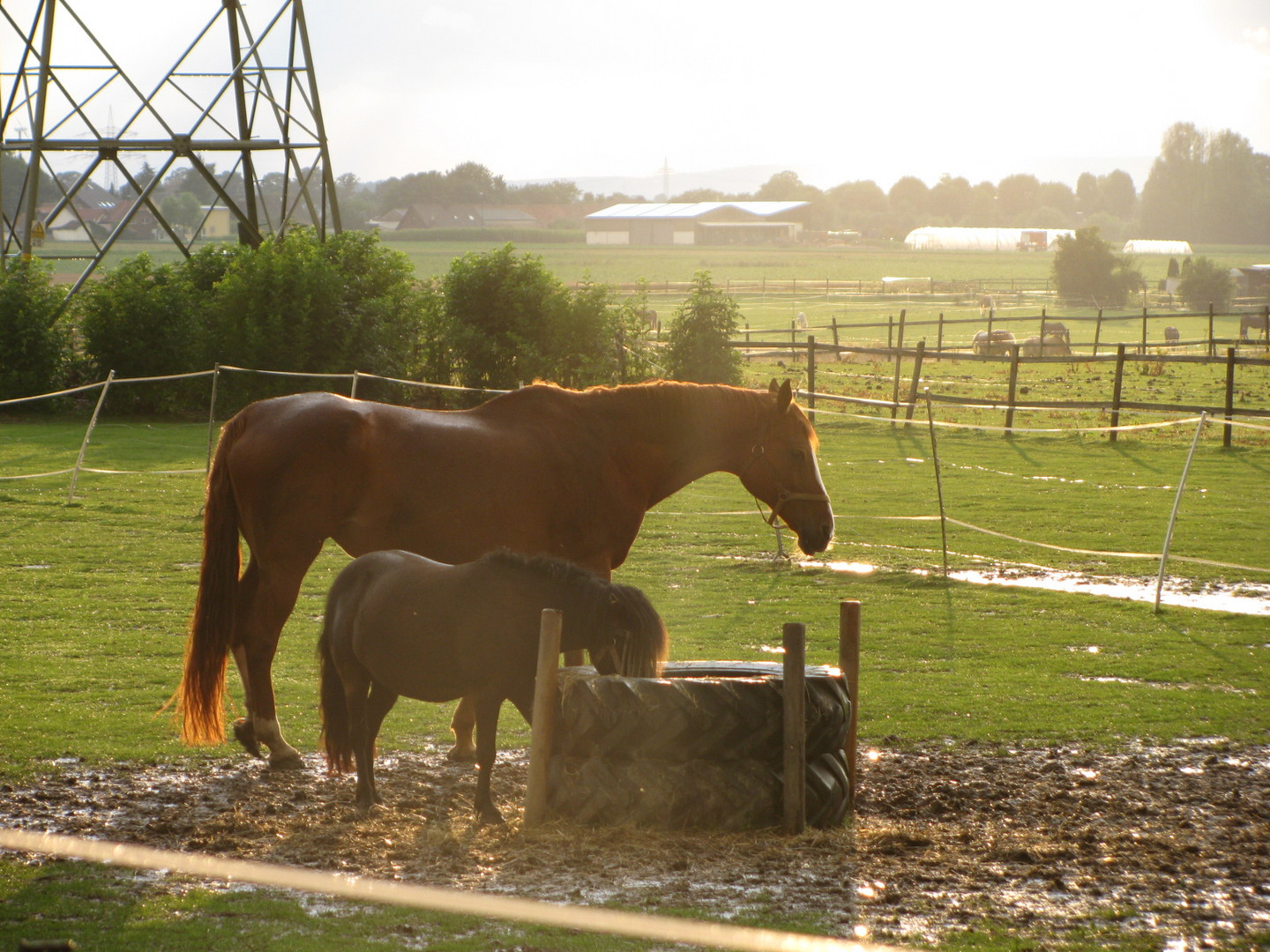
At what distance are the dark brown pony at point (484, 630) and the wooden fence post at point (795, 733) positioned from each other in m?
0.52

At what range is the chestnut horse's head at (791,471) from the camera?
20.1 ft

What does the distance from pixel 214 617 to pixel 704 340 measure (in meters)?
19.7

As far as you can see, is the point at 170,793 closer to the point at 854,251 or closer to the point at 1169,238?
the point at 854,251

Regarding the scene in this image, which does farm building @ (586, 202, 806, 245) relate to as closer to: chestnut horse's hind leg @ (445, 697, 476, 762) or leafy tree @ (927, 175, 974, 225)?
leafy tree @ (927, 175, 974, 225)

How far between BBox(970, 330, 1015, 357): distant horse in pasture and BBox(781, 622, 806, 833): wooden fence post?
27.6 m

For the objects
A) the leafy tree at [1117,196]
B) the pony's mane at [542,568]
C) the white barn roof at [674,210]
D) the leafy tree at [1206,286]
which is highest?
the leafy tree at [1117,196]

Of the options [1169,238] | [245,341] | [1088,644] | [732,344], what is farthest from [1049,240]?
[1088,644]

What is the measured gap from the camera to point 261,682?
17.4 ft

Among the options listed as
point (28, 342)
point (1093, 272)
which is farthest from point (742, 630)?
point (1093, 272)

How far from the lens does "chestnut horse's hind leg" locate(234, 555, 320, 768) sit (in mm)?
5316

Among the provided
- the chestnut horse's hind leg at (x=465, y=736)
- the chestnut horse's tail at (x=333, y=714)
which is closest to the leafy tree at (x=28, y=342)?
the chestnut horse's hind leg at (x=465, y=736)

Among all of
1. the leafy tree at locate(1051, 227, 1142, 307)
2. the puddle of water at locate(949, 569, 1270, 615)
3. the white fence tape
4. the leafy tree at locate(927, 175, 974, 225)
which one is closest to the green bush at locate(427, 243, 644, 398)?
the puddle of water at locate(949, 569, 1270, 615)

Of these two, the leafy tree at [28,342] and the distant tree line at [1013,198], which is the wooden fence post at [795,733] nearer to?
the leafy tree at [28,342]

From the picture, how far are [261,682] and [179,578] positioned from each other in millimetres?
4948
